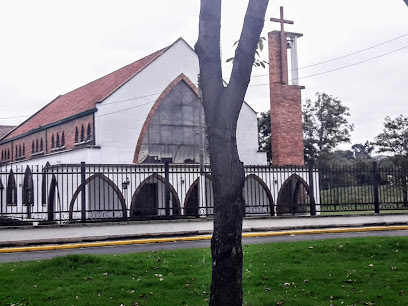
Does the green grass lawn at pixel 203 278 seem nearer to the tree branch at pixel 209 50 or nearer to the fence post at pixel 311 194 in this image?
the tree branch at pixel 209 50

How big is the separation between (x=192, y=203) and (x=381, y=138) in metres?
20.0

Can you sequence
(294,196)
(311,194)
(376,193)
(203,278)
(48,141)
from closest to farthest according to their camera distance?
(203,278) → (376,193) → (311,194) → (294,196) → (48,141)

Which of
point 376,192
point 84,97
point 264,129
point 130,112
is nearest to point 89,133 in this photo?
point 130,112

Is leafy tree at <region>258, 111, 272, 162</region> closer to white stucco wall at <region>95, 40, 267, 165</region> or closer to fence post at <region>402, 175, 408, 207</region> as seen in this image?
white stucco wall at <region>95, 40, 267, 165</region>

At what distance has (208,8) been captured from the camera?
20.3 ft

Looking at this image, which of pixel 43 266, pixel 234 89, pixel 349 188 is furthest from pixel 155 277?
pixel 349 188

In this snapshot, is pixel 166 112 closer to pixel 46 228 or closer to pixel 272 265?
pixel 46 228

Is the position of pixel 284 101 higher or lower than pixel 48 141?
higher

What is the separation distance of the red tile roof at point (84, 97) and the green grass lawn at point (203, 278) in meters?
26.5

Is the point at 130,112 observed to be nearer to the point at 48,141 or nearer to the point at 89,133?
the point at 89,133

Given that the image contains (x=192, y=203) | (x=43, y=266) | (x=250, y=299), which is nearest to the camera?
(x=250, y=299)

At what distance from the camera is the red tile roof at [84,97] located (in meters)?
38.9

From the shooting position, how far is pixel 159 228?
18000 millimetres

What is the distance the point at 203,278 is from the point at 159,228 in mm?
9311
